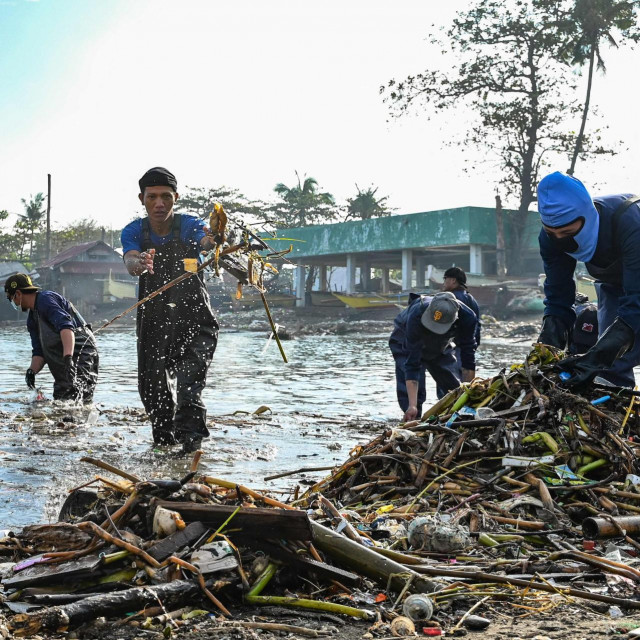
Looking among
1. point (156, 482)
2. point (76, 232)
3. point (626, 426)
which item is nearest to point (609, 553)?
point (626, 426)

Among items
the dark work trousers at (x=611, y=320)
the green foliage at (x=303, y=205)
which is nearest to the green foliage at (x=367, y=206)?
the green foliage at (x=303, y=205)

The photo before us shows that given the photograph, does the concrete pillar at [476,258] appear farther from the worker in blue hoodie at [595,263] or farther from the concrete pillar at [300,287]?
the worker in blue hoodie at [595,263]

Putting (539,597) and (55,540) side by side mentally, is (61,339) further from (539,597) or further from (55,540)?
(539,597)

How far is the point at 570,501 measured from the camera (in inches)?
138

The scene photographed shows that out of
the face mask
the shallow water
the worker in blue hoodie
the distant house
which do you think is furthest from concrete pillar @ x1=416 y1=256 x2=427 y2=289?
the face mask

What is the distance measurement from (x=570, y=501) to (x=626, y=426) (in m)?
0.66

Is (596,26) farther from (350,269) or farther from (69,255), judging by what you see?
(69,255)

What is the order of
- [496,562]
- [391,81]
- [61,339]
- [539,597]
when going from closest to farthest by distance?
[539,597], [496,562], [61,339], [391,81]

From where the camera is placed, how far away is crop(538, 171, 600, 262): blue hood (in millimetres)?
4031

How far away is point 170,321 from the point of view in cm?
593

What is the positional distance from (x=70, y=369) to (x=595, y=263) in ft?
18.4

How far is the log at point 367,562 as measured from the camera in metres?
2.55

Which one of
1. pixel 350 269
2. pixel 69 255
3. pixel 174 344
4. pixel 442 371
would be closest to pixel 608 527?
pixel 174 344

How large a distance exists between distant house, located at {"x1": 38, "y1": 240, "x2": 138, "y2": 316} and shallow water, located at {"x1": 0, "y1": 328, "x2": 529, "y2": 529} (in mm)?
39284
